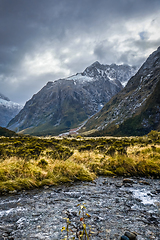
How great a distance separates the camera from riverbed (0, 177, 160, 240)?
506 centimetres

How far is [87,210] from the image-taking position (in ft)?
21.6

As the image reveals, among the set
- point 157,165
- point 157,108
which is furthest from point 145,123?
point 157,165

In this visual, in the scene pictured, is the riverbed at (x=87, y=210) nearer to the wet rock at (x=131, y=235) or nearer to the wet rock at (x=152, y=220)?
the wet rock at (x=152, y=220)

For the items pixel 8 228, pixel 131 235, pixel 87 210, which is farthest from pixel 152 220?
pixel 8 228

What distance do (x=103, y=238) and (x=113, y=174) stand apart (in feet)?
28.5

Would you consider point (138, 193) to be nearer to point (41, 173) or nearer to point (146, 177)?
point (146, 177)

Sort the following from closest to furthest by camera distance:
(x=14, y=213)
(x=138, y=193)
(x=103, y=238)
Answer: (x=103, y=238) → (x=14, y=213) → (x=138, y=193)

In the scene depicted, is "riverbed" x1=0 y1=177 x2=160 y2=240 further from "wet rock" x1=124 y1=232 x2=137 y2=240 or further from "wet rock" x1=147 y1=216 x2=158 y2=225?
"wet rock" x1=124 y1=232 x2=137 y2=240

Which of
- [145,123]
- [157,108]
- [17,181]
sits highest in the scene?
[157,108]

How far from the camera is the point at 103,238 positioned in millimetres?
4672

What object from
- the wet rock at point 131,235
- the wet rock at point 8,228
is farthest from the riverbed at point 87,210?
the wet rock at point 131,235

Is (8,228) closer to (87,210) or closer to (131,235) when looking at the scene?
(87,210)

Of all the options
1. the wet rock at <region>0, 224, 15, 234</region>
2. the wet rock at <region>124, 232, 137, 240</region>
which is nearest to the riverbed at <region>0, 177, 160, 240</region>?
the wet rock at <region>0, 224, 15, 234</region>

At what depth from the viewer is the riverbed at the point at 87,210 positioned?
5059 millimetres
